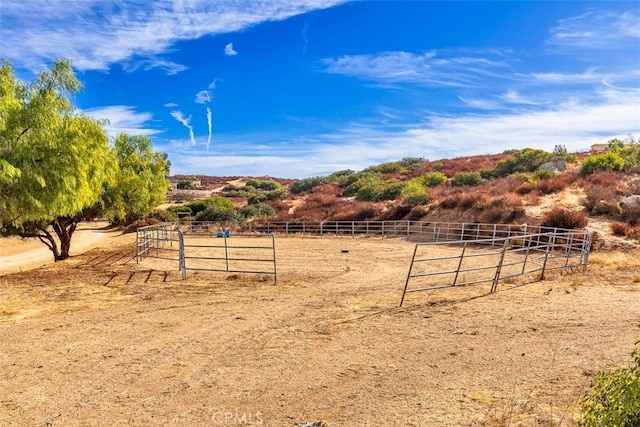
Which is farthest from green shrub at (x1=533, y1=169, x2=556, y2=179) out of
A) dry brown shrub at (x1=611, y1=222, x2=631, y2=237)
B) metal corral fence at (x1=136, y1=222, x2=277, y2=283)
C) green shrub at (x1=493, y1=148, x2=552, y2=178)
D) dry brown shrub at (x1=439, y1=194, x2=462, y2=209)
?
metal corral fence at (x1=136, y1=222, x2=277, y2=283)

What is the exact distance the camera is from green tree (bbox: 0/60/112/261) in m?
9.97

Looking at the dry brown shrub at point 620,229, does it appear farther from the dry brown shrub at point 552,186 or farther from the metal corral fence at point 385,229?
the dry brown shrub at point 552,186

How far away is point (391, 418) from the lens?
4.61m

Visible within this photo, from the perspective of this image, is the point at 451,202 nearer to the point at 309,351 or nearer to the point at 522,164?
the point at 522,164

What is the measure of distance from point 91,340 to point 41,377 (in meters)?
1.46

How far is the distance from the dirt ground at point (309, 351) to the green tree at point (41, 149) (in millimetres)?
2548

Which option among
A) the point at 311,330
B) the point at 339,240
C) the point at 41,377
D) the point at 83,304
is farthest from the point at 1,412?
the point at 339,240

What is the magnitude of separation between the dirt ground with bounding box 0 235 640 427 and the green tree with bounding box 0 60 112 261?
8.36 ft

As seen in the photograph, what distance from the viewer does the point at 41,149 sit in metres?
10.6

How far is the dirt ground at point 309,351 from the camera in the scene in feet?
15.9

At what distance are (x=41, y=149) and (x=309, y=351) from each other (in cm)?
901

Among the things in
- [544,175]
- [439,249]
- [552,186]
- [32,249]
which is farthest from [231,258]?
[544,175]

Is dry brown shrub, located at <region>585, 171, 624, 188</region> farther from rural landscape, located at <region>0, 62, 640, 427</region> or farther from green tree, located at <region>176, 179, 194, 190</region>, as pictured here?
green tree, located at <region>176, 179, 194, 190</region>

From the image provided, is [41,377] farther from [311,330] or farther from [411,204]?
[411,204]
